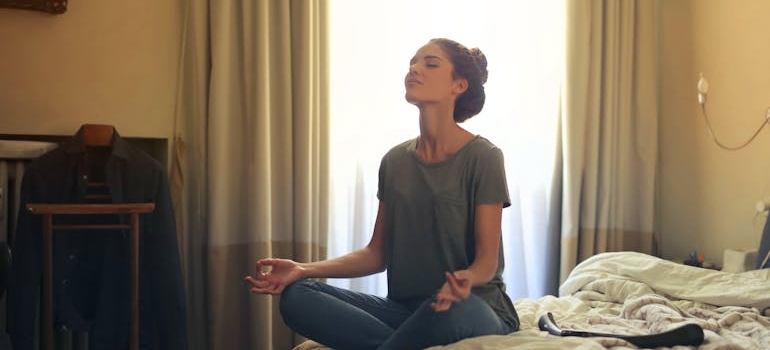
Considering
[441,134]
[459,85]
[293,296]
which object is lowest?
[293,296]

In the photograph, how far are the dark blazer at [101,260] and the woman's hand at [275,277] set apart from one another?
2.37ft

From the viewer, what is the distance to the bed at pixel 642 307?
5.22 ft

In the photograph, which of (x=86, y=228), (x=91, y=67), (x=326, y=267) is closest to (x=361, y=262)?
(x=326, y=267)

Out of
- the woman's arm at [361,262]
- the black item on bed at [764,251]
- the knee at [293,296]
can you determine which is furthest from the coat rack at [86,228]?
the black item on bed at [764,251]

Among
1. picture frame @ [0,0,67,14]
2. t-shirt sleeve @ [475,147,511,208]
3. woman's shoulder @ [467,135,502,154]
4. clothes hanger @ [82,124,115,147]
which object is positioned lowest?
t-shirt sleeve @ [475,147,511,208]

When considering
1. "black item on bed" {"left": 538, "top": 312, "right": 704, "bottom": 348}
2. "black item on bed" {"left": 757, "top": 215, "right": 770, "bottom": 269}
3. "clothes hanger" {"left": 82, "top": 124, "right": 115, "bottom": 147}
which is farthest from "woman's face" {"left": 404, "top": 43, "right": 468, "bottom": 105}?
"black item on bed" {"left": 757, "top": 215, "right": 770, "bottom": 269}

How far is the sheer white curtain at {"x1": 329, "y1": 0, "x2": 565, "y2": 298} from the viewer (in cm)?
287

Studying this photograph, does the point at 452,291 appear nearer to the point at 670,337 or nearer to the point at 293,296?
the point at 293,296

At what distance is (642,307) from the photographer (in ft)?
6.39

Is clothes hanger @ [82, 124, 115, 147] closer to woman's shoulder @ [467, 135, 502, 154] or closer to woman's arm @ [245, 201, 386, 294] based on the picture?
woman's arm @ [245, 201, 386, 294]

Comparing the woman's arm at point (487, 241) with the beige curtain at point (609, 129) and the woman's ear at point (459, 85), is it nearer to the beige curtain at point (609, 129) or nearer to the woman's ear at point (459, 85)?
the woman's ear at point (459, 85)

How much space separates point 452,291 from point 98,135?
1405 mm

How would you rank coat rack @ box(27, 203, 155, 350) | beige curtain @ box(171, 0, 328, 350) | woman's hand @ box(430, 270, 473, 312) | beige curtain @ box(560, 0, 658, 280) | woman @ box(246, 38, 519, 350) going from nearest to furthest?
1. woman's hand @ box(430, 270, 473, 312)
2. woman @ box(246, 38, 519, 350)
3. coat rack @ box(27, 203, 155, 350)
4. beige curtain @ box(171, 0, 328, 350)
5. beige curtain @ box(560, 0, 658, 280)

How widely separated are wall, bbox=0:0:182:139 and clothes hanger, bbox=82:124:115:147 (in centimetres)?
19
